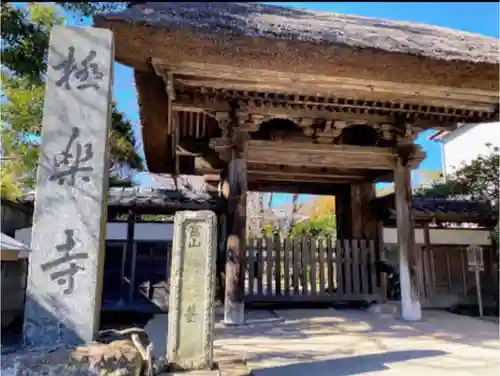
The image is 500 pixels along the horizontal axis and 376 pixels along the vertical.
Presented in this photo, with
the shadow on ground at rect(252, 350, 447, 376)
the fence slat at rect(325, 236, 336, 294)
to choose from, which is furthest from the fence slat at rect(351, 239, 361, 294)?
the shadow on ground at rect(252, 350, 447, 376)

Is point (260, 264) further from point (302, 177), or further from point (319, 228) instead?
point (319, 228)

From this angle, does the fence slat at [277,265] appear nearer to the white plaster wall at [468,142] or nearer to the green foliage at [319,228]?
the green foliage at [319,228]

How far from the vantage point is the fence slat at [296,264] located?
729 cm

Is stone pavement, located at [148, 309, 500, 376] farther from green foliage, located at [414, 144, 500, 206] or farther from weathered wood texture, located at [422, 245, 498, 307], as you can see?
green foliage, located at [414, 144, 500, 206]

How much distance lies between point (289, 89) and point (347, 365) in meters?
3.56

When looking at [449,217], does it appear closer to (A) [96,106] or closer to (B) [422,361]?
(B) [422,361]

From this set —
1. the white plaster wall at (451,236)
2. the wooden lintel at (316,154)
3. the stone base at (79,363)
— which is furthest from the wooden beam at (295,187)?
the stone base at (79,363)

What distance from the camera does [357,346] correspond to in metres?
4.06

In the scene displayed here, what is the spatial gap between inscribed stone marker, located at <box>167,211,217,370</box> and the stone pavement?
0.28 metres

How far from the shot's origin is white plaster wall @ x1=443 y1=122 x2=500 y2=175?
11.3m

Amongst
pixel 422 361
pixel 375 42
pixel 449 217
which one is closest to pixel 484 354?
pixel 422 361

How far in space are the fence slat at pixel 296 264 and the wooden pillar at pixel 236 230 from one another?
2098 mm

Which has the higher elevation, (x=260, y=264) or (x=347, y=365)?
(x=260, y=264)

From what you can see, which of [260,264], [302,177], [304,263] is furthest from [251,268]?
[302,177]
